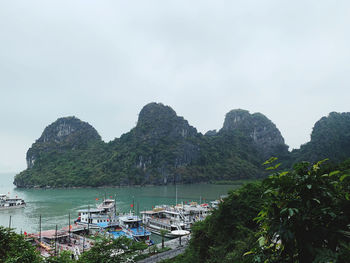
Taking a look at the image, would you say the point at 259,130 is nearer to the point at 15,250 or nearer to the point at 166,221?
the point at 166,221

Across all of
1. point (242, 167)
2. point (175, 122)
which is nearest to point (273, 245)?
point (242, 167)

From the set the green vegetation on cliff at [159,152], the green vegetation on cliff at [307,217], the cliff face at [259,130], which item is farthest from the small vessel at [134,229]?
the cliff face at [259,130]

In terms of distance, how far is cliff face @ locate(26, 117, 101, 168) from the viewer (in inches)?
4877

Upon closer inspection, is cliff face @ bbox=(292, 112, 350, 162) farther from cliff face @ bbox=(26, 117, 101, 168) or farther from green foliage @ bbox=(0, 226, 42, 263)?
cliff face @ bbox=(26, 117, 101, 168)

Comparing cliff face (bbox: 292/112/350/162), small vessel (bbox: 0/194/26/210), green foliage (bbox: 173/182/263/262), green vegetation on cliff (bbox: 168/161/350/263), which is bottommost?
small vessel (bbox: 0/194/26/210)

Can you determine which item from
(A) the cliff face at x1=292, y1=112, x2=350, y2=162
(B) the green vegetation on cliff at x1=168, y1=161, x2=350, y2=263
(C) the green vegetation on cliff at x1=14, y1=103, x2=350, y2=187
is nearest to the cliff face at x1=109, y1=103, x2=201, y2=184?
(C) the green vegetation on cliff at x1=14, y1=103, x2=350, y2=187

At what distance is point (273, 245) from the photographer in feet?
7.35

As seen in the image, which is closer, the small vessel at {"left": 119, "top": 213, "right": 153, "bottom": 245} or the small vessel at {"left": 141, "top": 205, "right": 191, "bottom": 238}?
the small vessel at {"left": 119, "top": 213, "right": 153, "bottom": 245}

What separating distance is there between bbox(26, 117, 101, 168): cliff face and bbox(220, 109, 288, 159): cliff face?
81724mm

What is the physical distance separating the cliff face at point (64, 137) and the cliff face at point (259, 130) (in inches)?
3217

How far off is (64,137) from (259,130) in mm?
118313

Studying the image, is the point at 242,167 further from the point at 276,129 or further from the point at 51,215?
the point at 51,215


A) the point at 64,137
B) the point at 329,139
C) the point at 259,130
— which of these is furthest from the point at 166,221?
the point at 259,130

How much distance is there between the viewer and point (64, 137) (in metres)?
132
